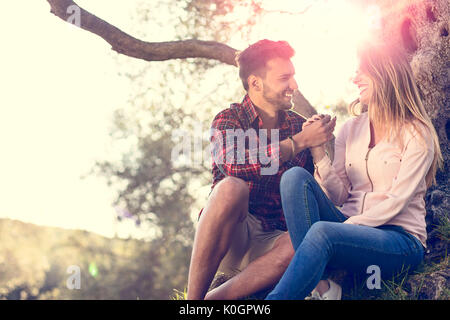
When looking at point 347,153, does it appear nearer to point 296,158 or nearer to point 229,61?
point 296,158

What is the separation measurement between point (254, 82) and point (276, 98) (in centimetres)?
30

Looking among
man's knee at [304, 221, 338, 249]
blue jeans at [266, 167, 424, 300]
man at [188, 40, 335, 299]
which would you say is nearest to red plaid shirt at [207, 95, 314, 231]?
man at [188, 40, 335, 299]

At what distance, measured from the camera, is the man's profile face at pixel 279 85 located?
5125 millimetres

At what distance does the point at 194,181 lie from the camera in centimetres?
1561

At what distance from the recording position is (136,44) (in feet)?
22.7

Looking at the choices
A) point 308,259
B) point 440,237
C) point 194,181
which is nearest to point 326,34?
point 440,237

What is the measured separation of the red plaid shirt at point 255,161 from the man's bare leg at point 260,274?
439mm

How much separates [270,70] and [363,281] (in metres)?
2.22

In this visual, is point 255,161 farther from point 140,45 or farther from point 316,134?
point 140,45

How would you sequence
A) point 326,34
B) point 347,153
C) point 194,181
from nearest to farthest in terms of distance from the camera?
point 347,153 < point 326,34 < point 194,181

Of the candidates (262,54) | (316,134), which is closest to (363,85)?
(316,134)

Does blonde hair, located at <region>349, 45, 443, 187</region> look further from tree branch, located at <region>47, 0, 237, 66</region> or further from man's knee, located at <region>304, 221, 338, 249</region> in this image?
tree branch, located at <region>47, 0, 237, 66</region>

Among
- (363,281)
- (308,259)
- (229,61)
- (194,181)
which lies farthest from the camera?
(194,181)
